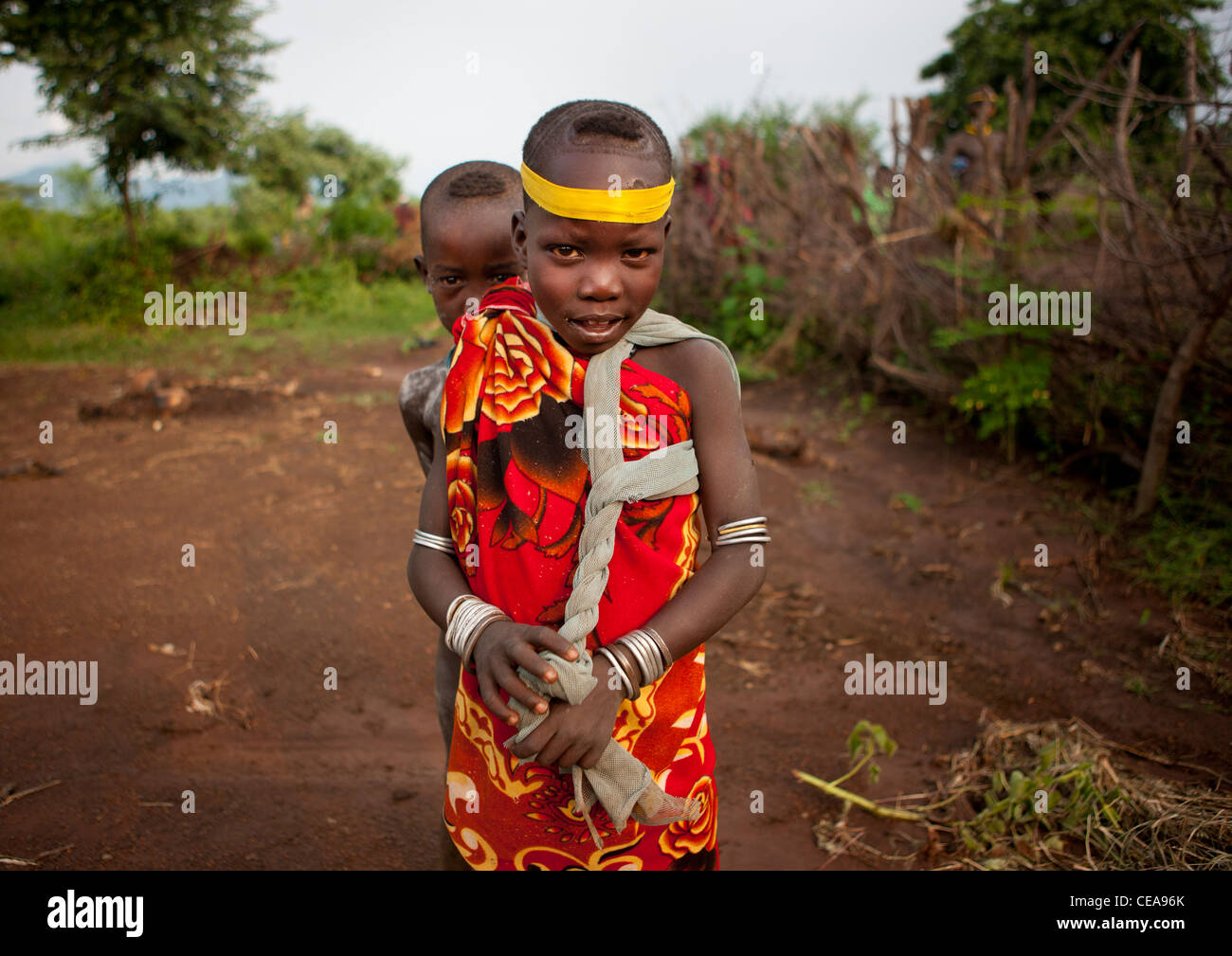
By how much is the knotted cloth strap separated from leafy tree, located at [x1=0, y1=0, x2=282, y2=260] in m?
11.2

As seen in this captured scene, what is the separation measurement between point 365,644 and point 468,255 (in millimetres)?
2284

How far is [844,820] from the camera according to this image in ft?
8.61

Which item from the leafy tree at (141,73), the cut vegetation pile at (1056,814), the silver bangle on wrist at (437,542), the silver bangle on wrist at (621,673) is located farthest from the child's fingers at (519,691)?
the leafy tree at (141,73)

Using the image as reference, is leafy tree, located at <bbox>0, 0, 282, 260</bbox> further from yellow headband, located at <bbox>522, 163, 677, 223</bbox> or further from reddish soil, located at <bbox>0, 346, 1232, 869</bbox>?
yellow headband, located at <bbox>522, 163, 677, 223</bbox>

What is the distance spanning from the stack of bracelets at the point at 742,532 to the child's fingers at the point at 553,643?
11.9 inches

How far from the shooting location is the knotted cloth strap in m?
1.24

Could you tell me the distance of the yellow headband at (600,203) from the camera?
119cm

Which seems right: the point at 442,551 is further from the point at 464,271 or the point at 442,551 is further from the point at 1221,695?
the point at 1221,695

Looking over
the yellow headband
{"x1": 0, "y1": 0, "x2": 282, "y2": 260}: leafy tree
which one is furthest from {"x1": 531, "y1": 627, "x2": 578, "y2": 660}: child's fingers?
{"x1": 0, "y1": 0, "x2": 282, "y2": 260}: leafy tree

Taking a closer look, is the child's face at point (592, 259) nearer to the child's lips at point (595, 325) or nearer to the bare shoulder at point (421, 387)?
the child's lips at point (595, 325)

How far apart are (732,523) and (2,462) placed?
5897 millimetres

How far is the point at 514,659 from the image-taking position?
3.94 feet

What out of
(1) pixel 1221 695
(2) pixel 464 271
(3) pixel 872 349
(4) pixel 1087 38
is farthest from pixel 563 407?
→ (4) pixel 1087 38

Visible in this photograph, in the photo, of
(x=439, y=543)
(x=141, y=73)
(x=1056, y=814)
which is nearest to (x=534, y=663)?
(x=439, y=543)
